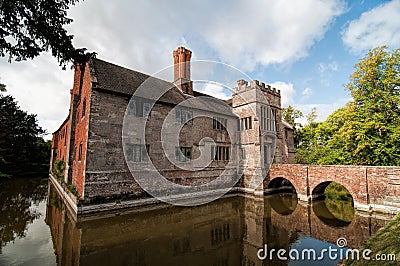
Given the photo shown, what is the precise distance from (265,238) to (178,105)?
11143mm

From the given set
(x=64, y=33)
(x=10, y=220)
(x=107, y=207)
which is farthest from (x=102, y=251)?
(x=10, y=220)

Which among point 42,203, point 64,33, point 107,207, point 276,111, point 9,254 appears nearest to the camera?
A: point 64,33

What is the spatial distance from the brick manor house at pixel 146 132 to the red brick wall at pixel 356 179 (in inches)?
147

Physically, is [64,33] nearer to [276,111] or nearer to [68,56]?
[68,56]

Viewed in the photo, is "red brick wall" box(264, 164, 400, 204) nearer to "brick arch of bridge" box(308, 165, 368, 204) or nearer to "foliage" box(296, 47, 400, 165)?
"brick arch of bridge" box(308, 165, 368, 204)

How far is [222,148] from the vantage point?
1939 cm

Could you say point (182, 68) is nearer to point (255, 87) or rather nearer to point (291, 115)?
point (255, 87)

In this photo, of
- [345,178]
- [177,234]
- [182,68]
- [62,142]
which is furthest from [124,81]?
[345,178]

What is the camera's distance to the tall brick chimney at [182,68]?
21594 mm

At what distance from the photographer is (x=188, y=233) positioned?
29.8 feet

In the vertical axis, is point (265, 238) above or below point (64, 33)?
below

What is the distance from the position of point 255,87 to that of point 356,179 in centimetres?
1078

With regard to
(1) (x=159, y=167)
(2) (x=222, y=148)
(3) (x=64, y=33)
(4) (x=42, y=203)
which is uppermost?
(3) (x=64, y=33)

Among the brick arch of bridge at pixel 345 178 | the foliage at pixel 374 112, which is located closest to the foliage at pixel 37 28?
the brick arch of bridge at pixel 345 178
